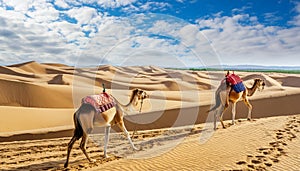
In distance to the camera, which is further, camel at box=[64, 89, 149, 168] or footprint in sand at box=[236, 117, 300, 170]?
camel at box=[64, 89, 149, 168]

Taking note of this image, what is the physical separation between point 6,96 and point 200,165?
2030cm

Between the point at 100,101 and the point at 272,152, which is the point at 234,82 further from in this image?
the point at 100,101

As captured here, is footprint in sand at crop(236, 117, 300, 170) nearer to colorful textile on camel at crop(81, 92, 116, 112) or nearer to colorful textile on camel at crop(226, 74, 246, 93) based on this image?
colorful textile on camel at crop(226, 74, 246, 93)

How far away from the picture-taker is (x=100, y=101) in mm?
8430

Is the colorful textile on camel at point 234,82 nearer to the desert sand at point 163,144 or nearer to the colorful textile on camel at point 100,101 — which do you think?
the desert sand at point 163,144

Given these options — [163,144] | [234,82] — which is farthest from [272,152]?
[234,82]

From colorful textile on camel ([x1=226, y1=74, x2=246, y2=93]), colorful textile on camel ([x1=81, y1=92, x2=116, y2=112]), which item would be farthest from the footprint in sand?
colorful textile on camel ([x1=81, y1=92, x2=116, y2=112])

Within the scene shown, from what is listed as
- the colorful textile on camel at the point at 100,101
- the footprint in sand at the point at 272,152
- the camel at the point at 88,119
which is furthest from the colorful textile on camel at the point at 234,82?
the colorful textile on camel at the point at 100,101

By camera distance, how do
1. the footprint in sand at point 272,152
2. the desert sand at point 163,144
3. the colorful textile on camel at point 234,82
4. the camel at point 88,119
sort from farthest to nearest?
the colorful textile on camel at point 234,82 → the desert sand at point 163,144 → the camel at point 88,119 → the footprint in sand at point 272,152

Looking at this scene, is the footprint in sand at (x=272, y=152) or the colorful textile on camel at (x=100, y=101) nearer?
the footprint in sand at (x=272, y=152)

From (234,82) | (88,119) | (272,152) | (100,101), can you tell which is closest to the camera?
(88,119)

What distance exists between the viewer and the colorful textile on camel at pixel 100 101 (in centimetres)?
819

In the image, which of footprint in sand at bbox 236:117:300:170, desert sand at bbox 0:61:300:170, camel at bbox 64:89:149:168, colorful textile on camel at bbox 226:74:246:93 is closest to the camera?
footprint in sand at bbox 236:117:300:170

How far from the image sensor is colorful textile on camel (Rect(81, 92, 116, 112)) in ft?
26.9
